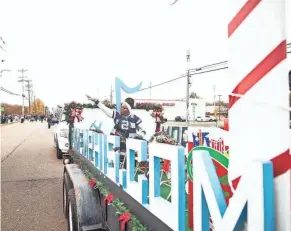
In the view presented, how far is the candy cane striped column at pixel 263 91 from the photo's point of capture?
0.87m

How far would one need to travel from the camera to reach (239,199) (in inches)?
34.9

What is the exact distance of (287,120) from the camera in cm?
88

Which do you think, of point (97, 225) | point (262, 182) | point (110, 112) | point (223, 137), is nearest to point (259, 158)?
point (262, 182)

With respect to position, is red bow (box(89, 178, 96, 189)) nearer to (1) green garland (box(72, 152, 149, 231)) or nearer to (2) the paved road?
(1) green garland (box(72, 152, 149, 231))

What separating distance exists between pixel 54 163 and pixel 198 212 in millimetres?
10017

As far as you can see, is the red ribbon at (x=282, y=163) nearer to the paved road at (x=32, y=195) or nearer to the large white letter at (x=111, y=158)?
the large white letter at (x=111, y=158)

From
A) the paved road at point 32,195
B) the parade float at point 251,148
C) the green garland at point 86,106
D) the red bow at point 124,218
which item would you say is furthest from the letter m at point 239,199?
the green garland at point 86,106

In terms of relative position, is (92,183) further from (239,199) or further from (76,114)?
(76,114)

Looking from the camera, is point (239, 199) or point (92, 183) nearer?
point (239, 199)

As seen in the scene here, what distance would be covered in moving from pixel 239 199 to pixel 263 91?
35 cm

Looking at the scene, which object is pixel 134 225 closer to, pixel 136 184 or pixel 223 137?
pixel 136 184

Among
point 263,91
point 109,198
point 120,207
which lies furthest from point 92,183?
point 263,91

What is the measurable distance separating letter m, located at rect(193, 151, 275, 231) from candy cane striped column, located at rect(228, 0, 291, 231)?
0.05 m

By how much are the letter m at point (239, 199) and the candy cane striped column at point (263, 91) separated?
0.05 m
